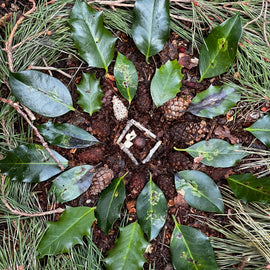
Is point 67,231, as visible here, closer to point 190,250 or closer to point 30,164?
point 30,164

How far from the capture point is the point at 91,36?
108 centimetres

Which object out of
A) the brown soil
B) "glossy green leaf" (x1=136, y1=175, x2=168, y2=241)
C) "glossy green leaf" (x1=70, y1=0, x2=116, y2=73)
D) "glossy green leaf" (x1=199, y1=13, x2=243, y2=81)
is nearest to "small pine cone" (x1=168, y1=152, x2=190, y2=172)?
the brown soil

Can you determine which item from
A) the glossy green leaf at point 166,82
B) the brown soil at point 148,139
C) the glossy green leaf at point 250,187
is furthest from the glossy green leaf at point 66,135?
the glossy green leaf at point 250,187

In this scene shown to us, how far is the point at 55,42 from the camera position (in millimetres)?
1087

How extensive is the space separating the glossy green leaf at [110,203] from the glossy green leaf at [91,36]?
0.44m

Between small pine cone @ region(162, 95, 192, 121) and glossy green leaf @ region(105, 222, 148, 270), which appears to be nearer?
glossy green leaf @ region(105, 222, 148, 270)

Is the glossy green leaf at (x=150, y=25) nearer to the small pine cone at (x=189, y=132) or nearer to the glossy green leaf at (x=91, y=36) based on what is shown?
the glossy green leaf at (x=91, y=36)

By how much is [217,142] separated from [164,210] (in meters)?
0.32

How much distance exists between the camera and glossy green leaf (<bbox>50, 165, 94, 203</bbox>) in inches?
42.3

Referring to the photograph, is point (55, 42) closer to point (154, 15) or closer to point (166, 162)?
point (154, 15)

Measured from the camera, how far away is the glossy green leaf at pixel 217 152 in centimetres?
109

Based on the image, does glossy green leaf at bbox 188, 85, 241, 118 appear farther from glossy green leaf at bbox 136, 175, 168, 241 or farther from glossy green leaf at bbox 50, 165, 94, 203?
glossy green leaf at bbox 50, 165, 94, 203

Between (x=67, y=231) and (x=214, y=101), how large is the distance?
71 cm

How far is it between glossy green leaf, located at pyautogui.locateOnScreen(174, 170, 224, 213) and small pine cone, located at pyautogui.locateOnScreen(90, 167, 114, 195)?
251 millimetres
